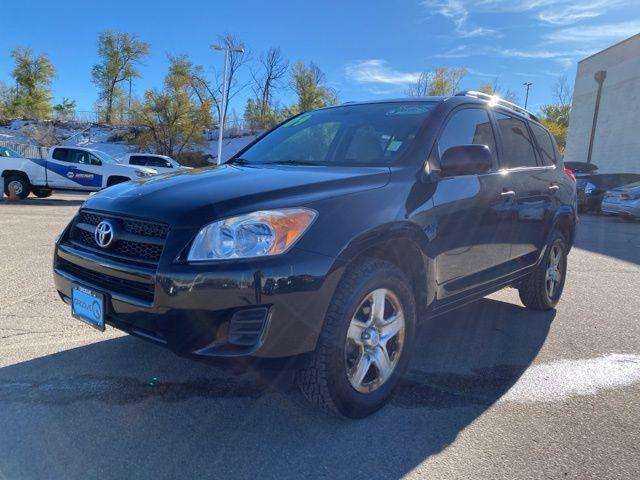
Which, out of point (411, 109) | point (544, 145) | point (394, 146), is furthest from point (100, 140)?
point (394, 146)

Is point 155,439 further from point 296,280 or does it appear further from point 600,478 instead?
point 600,478

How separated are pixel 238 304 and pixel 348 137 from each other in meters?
1.83

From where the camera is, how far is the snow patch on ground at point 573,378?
10.5 feet

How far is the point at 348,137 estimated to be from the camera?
12.0 ft

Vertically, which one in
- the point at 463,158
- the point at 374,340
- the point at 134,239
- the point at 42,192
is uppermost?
the point at 463,158

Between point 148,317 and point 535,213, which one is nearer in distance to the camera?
point 148,317

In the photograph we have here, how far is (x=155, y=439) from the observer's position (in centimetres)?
252

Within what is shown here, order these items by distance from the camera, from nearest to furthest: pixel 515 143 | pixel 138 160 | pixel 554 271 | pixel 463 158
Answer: pixel 463 158
pixel 515 143
pixel 554 271
pixel 138 160

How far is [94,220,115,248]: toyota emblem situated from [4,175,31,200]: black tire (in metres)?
15.4

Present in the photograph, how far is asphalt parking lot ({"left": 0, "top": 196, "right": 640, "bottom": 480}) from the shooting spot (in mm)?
2369

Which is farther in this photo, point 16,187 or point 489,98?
point 16,187

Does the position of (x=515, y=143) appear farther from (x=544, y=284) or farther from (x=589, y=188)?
(x=589, y=188)

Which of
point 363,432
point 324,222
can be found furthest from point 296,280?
point 363,432

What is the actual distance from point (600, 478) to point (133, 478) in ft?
6.99
